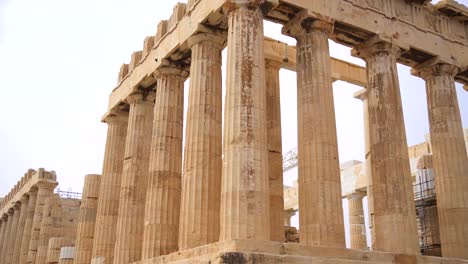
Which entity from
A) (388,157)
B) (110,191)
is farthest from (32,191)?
(388,157)

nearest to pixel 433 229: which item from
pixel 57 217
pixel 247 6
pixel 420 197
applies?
pixel 420 197

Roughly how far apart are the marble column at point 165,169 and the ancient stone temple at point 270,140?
0.18ft

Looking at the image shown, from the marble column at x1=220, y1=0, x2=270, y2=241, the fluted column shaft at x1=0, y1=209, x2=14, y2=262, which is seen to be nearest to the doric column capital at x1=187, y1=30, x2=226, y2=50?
the marble column at x1=220, y1=0, x2=270, y2=241

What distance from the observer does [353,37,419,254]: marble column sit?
66.2 feet

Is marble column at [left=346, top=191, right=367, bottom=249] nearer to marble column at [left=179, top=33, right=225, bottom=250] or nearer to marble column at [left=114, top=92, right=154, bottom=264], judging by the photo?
marble column at [left=114, top=92, right=154, bottom=264]

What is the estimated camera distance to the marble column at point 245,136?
1695 centimetres

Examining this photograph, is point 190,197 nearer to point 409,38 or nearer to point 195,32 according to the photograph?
point 195,32

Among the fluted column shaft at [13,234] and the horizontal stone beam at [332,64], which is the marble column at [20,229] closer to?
the fluted column shaft at [13,234]

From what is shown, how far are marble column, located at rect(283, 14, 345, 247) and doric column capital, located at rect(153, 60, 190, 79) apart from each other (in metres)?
6.52

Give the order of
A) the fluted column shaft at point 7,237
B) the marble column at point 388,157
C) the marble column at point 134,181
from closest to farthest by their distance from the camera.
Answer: the marble column at point 388,157
the marble column at point 134,181
the fluted column shaft at point 7,237

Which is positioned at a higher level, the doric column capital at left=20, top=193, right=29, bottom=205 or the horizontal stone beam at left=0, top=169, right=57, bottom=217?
the horizontal stone beam at left=0, top=169, right=57, bottom=217

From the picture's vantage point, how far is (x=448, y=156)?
78.2ft

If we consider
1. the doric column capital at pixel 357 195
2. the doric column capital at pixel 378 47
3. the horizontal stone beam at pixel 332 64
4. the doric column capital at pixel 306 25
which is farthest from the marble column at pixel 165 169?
the doric column capital at pixel 357 195

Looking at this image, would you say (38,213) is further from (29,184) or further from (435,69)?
(435,69)
